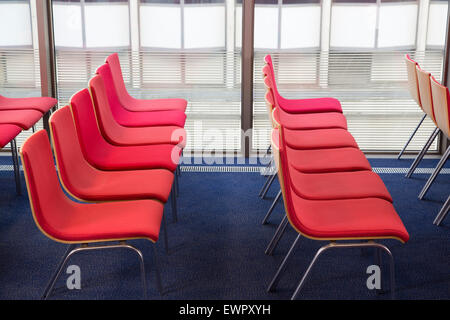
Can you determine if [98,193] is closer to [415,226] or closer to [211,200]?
[211,200]

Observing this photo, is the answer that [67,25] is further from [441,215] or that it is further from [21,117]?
[441,215]

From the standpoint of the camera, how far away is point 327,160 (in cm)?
411

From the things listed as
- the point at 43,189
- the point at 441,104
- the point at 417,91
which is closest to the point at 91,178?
the point at 43,189

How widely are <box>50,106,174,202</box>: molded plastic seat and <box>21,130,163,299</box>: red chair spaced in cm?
8

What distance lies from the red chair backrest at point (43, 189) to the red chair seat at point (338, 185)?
4.10 ft

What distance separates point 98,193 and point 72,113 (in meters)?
0.52

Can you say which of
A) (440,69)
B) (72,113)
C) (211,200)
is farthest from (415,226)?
(72,113)

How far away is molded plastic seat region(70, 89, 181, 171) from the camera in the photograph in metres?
3.83

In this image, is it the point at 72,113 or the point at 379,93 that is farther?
the point at 379,93

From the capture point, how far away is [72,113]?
12.2ft

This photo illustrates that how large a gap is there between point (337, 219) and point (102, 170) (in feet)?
5.07

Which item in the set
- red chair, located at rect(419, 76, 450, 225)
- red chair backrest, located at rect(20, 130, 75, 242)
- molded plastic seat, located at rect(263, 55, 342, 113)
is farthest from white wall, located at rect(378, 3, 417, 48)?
red chair backrest, located at rect(20, 130, 75, 242)
